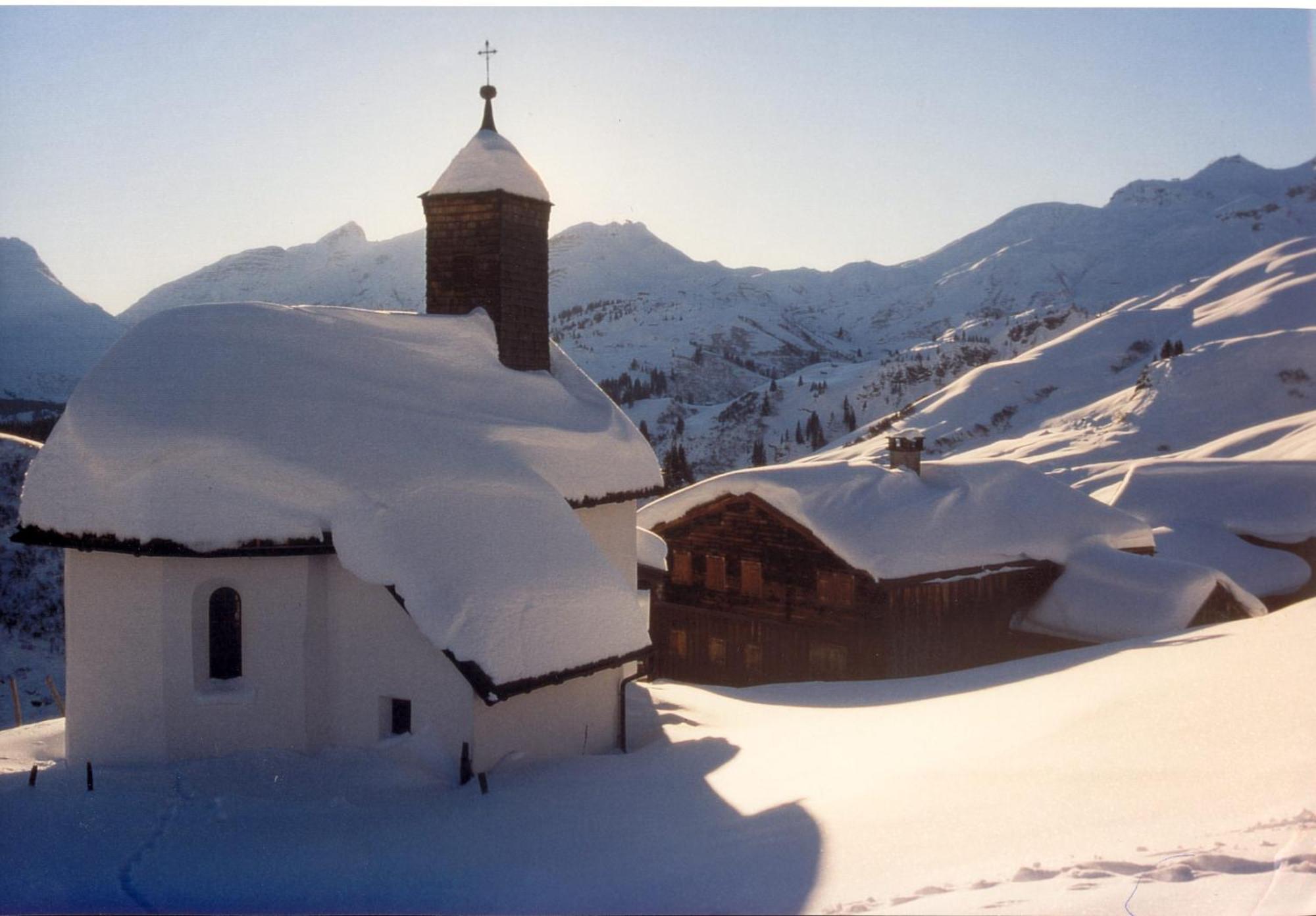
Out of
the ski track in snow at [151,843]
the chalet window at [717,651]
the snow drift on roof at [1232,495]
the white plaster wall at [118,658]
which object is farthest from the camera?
the snow drift on roof at [1232,495]

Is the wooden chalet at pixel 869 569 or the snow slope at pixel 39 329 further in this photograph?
the wooden chalet at pixel 869 569

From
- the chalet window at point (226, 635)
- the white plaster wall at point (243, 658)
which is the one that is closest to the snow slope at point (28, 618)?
the chalet window at point (226, 635)

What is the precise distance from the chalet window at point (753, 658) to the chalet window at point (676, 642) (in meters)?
1.83

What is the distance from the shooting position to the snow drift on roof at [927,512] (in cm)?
2059

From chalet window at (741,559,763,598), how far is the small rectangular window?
12675mm

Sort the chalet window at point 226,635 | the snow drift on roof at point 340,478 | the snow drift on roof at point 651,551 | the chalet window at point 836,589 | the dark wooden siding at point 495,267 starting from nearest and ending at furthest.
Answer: the snow drift on roof at point 340,478 < the chalet window at point 226,635 < the dark wooden siding at point 495,267 < the chalet window at point 836,589 < the snow drift on roof at point 651,551

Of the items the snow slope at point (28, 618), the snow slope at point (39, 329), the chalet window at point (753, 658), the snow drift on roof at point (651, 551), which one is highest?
the snow slope at point (39, 329)

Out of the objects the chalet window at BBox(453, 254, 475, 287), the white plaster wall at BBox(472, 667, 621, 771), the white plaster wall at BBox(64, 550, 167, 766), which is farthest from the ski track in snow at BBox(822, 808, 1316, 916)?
the chalet window at BBox(453, 254, 475, 287)

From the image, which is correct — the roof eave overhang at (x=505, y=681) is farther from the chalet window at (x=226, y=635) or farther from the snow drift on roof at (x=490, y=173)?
the snow drift on roof at (x=490, y=173)

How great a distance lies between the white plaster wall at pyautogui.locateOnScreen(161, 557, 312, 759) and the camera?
1020 cm

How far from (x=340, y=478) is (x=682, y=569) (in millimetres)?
13810

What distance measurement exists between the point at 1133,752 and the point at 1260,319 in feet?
246

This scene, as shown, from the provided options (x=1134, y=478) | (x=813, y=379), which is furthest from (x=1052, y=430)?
(x=813, y=379)

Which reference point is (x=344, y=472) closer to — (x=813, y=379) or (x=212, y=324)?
(x=212, y=324)
